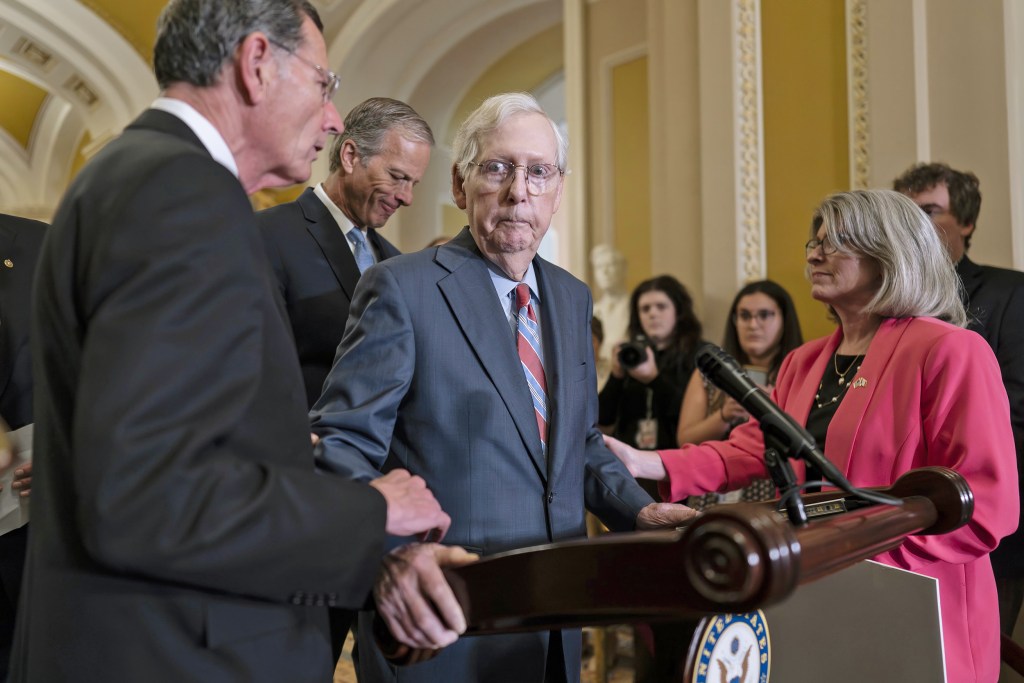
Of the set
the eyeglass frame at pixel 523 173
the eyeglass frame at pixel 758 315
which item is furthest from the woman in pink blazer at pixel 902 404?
the eyeglass frame at pixel 758 315

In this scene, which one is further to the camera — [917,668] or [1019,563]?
[1019,563]

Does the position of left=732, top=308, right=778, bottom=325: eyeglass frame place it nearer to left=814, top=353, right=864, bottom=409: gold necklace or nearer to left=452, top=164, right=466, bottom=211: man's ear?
left=814, top=353, right=864, bottom=409: gold necklace

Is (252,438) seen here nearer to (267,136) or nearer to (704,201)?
(267,136)

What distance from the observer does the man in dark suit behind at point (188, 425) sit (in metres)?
0.95

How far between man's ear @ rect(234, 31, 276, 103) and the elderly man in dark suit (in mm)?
572

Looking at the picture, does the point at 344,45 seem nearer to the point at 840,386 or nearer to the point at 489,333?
the point at 840,386

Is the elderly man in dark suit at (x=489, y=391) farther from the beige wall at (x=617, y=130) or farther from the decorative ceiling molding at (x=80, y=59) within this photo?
the decorative ceiling molding at (x=80, y=59)

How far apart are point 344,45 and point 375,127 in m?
6.55

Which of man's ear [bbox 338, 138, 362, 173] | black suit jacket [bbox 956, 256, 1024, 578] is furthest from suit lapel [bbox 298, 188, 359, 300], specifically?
black suit jacket [bbox 956, 256, 1024, 578]

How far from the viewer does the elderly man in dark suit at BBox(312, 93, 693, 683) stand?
1609mm

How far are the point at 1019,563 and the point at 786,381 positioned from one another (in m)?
1.06

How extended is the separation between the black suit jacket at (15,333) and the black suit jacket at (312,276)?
574 millimetres

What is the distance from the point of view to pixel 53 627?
1044 mm

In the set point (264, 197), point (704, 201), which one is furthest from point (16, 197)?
point (704, 201)
